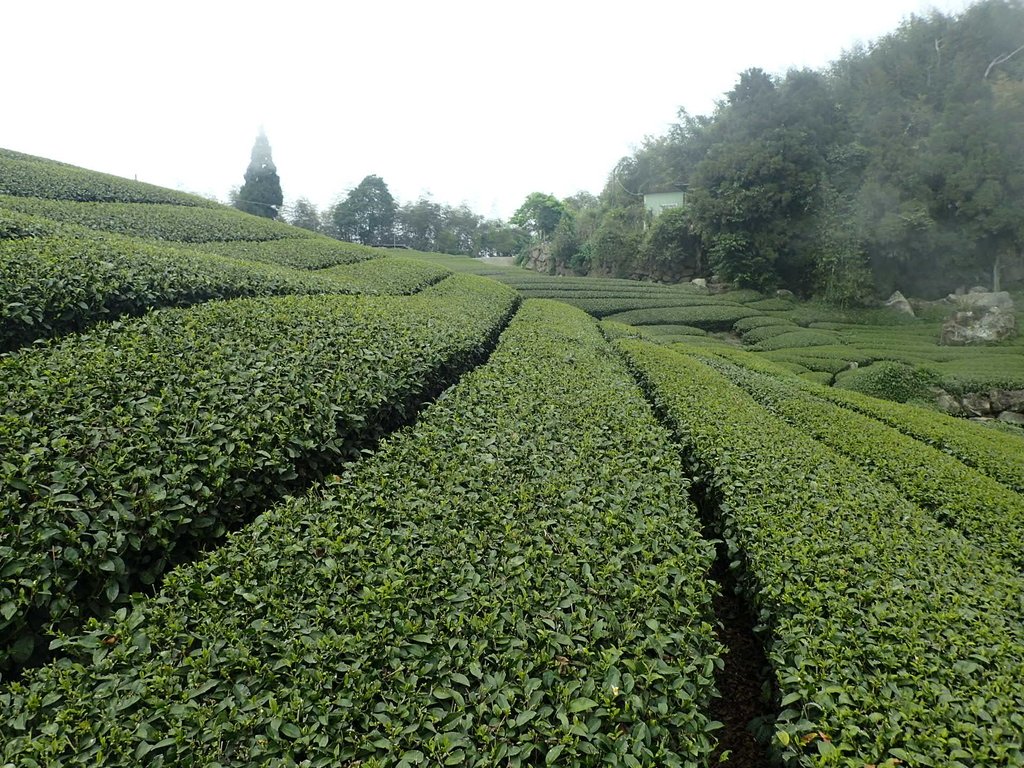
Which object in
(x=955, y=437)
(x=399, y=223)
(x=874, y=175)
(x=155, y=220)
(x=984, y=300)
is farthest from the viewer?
(x=399, y=223)

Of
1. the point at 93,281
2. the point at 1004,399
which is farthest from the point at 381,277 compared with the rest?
the point at 1004,399

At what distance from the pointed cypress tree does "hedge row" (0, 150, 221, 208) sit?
2761cm

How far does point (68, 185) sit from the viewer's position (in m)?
11.9

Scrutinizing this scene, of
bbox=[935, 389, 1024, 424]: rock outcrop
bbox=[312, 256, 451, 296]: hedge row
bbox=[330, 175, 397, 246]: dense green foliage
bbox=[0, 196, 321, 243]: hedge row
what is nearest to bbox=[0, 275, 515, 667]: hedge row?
bbox=[312, 256, 451, 296]: hedge row

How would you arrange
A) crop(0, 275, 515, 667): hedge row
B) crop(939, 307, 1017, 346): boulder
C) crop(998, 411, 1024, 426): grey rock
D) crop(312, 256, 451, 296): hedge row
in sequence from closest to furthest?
1. crop(0, 275, 515, 667): hedge row
2. crop(312, 256, 451, 296): hedge row
3. crop(998, 411, 1024, 426): grey rock
4. crop(939, 307, 1017, 346): boulder

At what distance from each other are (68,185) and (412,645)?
14.8 m

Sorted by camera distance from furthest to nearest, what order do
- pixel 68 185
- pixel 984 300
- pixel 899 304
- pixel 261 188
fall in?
pixel 261 188, pixel 899 304, pixel 984 300, pixel 68 185

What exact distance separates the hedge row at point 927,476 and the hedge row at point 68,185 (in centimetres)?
1448

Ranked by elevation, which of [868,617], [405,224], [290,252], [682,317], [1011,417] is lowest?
[1011,417]

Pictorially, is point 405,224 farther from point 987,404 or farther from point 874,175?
point 987,404

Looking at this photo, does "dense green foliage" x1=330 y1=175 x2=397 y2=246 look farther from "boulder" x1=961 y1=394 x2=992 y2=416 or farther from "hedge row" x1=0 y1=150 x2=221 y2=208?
"boulder" x1=961 y1=394 x2=992 y2=416

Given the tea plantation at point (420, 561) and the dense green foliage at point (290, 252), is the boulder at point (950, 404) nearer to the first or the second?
the tea plantation at point (420, 561)

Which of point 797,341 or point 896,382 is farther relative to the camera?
point 797,341

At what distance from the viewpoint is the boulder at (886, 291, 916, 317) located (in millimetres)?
26641
